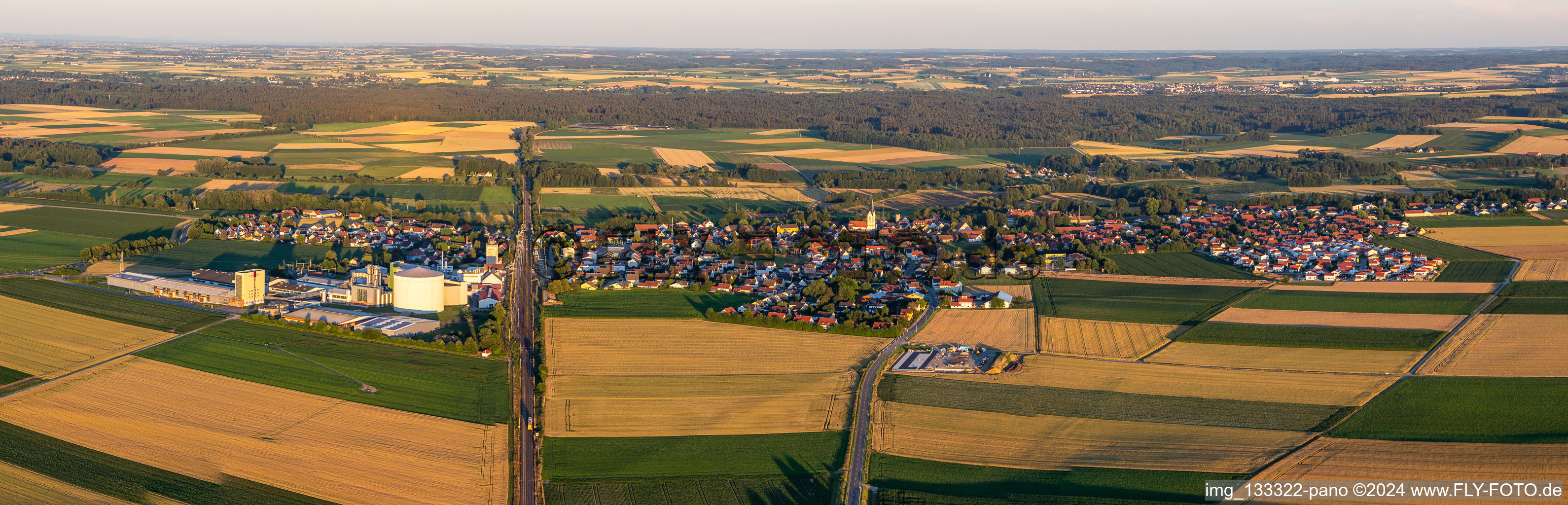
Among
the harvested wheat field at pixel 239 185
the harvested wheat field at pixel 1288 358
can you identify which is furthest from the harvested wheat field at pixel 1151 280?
the harvested wheat field at pixel 239 185

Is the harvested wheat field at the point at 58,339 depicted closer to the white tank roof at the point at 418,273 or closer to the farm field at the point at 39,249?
the white tank roof at the point at 418,273

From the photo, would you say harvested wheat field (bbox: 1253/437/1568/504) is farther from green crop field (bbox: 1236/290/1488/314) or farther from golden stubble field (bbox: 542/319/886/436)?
green crop field (bbox: 1236/290/1488/314)

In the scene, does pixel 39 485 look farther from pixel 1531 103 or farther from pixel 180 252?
pixel 1531 103

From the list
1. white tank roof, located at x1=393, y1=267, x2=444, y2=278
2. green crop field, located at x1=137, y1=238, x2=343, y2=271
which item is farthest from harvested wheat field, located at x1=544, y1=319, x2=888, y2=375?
green crop field, located at x1=137, y1=238, x2=343, y2=271

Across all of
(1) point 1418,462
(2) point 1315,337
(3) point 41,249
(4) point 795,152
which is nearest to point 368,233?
(3) point 41,249

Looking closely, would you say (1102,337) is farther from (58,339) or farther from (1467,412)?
(58,339)

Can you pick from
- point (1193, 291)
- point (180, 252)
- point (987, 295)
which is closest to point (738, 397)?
point (987, 295)
